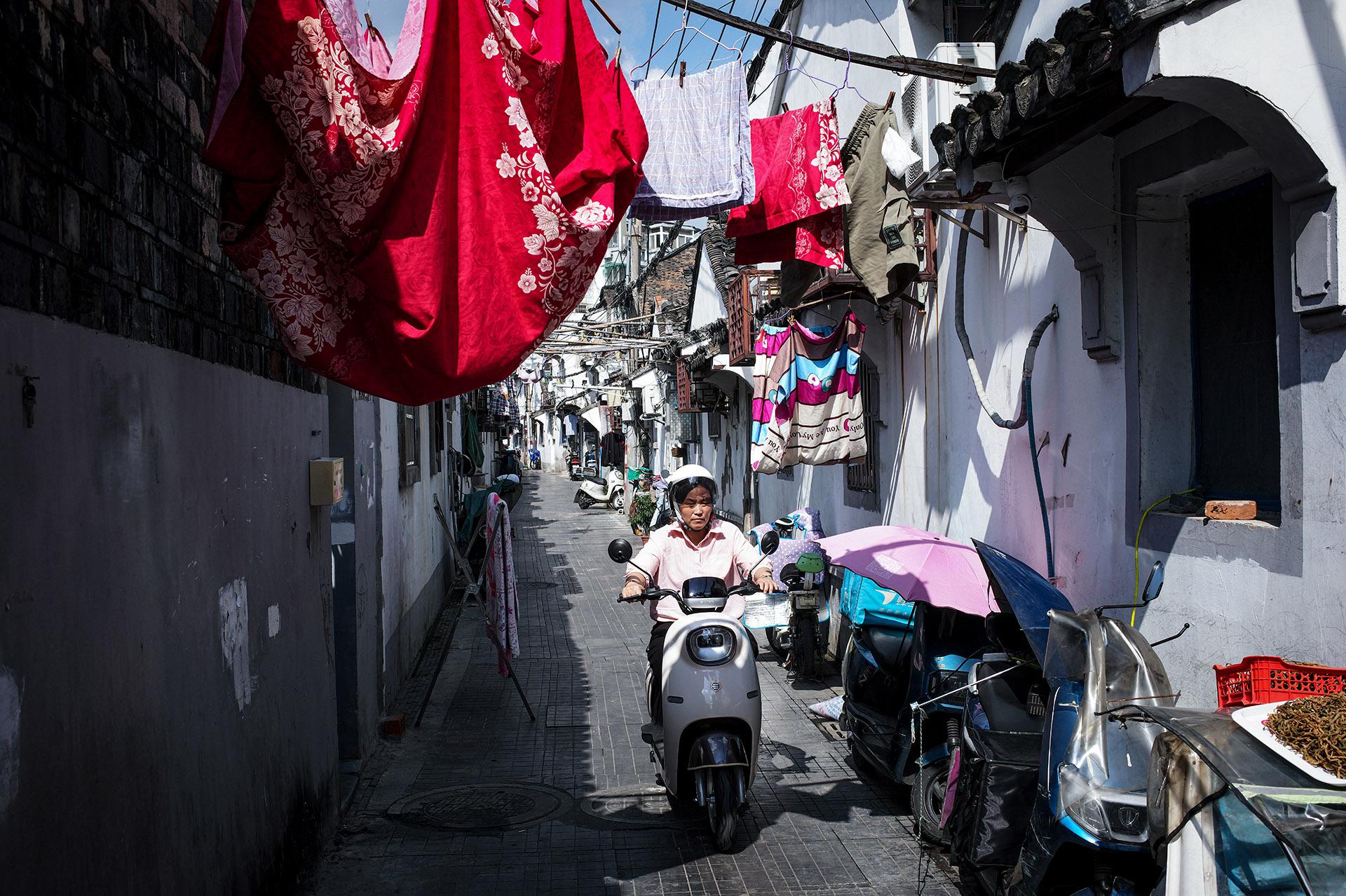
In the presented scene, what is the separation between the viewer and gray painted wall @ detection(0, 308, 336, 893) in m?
2.61

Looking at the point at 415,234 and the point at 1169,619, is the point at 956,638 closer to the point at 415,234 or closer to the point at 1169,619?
the point at 1169,619

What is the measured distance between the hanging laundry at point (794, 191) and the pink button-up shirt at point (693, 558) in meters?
2.34

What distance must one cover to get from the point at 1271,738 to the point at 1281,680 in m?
0.79

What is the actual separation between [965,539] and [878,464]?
104 inches

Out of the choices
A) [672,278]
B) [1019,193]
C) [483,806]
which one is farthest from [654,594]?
[672,278]

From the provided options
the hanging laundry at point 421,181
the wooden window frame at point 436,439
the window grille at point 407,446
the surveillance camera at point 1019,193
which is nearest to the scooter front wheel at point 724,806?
the hanging laundry at point 421,181

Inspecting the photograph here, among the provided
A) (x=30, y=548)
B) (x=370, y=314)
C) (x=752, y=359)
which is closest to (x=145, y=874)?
(x=30, y=548)

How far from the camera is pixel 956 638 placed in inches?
256

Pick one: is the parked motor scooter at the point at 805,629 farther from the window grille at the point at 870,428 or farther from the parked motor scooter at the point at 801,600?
the window grille at the point at 870,428

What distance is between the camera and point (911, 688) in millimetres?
6516

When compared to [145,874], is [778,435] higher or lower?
higher

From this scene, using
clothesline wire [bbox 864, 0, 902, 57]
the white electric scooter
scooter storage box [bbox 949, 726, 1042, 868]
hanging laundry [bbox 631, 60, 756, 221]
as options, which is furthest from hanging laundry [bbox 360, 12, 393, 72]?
clothesline wire [bbox 864, 0, 902, 57]

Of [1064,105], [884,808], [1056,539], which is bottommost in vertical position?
[884,808]

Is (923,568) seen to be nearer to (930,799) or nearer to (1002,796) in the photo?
(930,799)
